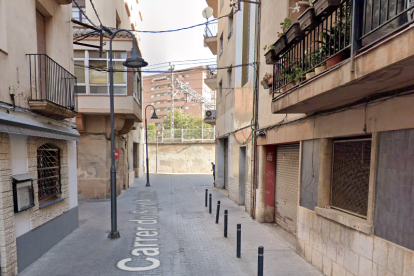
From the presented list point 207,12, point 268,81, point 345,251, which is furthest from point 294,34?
point 207,12

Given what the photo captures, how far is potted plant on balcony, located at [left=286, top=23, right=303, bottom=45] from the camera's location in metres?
4.91

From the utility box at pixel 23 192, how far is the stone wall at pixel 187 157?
69.9 ft

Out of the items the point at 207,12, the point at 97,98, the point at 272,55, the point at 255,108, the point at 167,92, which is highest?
the point at 167,92

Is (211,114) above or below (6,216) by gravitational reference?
above

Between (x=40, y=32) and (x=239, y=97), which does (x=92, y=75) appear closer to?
(x=40, y=32)

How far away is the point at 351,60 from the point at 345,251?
3.39m

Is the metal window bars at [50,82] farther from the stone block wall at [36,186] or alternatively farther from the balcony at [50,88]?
the stone block wall at [36,186]

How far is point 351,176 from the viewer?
16.1ft

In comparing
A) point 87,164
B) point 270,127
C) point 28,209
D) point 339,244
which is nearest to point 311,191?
point 339,244

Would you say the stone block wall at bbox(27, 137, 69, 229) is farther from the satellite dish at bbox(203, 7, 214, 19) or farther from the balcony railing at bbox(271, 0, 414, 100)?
the satellite dish at bbox(203, 7, 214, 19)

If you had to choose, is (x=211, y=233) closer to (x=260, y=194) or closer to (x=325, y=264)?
(x=260, y=194)

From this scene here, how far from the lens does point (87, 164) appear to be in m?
12.9

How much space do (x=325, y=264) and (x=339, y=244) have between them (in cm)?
71

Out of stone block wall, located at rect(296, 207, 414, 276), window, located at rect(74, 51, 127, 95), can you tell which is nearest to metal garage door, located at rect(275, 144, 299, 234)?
stone block wall, located at rect(296, 207, 414, 276)
